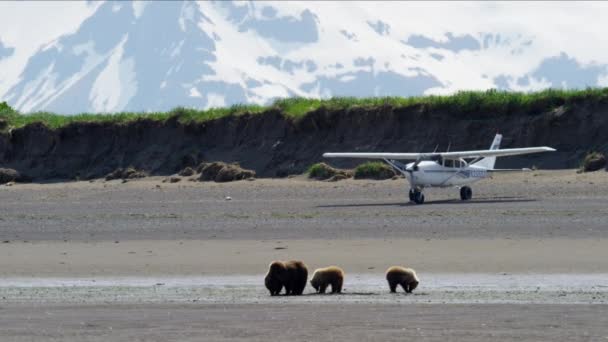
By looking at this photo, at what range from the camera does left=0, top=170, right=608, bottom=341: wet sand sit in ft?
48.9

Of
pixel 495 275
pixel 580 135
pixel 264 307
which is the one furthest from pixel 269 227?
pixel 580 135

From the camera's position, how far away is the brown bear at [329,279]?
58.4 ft

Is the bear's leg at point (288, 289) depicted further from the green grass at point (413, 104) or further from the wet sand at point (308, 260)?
the green grass at point (413, 104)

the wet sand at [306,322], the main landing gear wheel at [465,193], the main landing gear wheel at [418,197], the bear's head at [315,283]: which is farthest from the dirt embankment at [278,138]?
the wet sand at [306,322]

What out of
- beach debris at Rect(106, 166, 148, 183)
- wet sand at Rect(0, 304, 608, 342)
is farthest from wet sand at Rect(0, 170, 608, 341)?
beach debris at Rect(106, 166, 148, 183)

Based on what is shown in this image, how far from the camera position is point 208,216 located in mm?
28641

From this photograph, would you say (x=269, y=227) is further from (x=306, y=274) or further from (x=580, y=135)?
(x=580, y=135)

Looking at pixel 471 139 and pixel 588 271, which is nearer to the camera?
pixel 588 271

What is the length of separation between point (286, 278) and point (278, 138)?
25.0m

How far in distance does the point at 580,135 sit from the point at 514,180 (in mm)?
3758

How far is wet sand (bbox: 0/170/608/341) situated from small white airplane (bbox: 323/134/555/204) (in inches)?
19.1

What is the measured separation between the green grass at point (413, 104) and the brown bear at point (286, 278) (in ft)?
Answer: 77.4

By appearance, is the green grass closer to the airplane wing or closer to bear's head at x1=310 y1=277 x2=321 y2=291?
the airplane wing

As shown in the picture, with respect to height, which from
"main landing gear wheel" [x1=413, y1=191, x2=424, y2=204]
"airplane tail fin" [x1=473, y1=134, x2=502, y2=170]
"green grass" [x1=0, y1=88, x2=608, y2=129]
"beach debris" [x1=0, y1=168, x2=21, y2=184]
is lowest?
"main landing gear wheel" [x1=413, y1=191, x2=424, y2=204]
